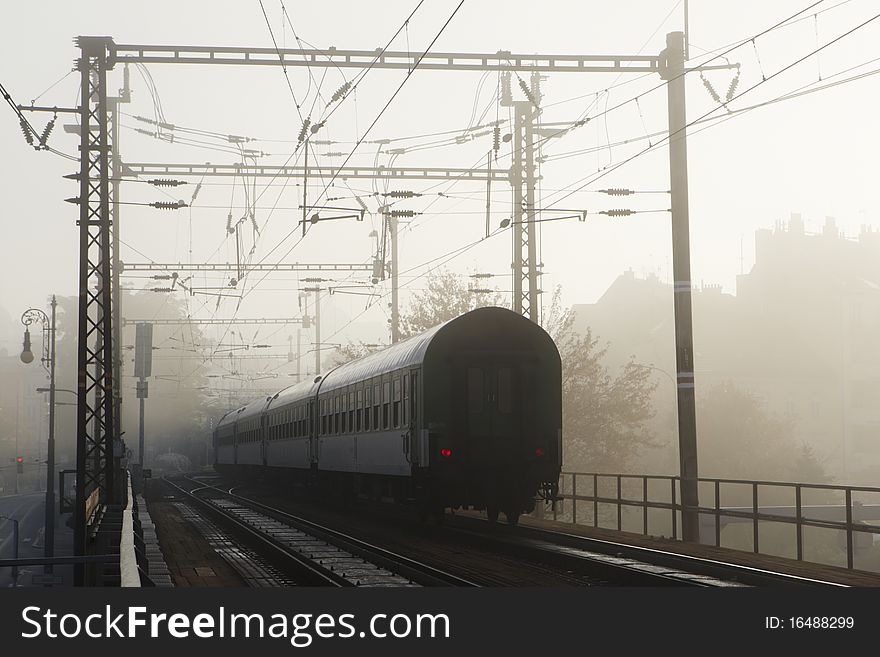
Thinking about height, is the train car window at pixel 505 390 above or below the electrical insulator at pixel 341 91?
below

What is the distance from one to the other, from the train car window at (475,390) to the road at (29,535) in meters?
20.6

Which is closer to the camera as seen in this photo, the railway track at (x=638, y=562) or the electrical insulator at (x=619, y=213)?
the railway track at (x=638, y=562)

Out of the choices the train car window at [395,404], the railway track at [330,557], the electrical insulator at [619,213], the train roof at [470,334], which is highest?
the electrical insulator at [619,213]

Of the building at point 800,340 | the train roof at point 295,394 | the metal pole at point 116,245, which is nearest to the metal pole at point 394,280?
the train roof at point 295,394

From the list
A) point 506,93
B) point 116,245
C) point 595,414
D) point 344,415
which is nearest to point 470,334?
point 344,415

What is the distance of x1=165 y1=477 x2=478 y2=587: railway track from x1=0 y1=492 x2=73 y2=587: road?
16.1 m

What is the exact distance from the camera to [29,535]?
62.4 m

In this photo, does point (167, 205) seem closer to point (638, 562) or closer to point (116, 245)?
point (116, 245)

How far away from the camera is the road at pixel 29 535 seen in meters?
44.5

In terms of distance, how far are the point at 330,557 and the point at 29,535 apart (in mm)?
49214

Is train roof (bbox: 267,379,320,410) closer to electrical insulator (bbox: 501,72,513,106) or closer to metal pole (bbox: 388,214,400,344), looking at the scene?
metal pole (bbox: 388,214,400,344)

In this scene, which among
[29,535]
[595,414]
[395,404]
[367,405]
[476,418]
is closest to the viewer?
[476,418]

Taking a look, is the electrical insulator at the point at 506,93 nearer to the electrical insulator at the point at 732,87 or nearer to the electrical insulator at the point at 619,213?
the electrical insulator at the point at 619,213

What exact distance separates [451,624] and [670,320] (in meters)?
86.4
